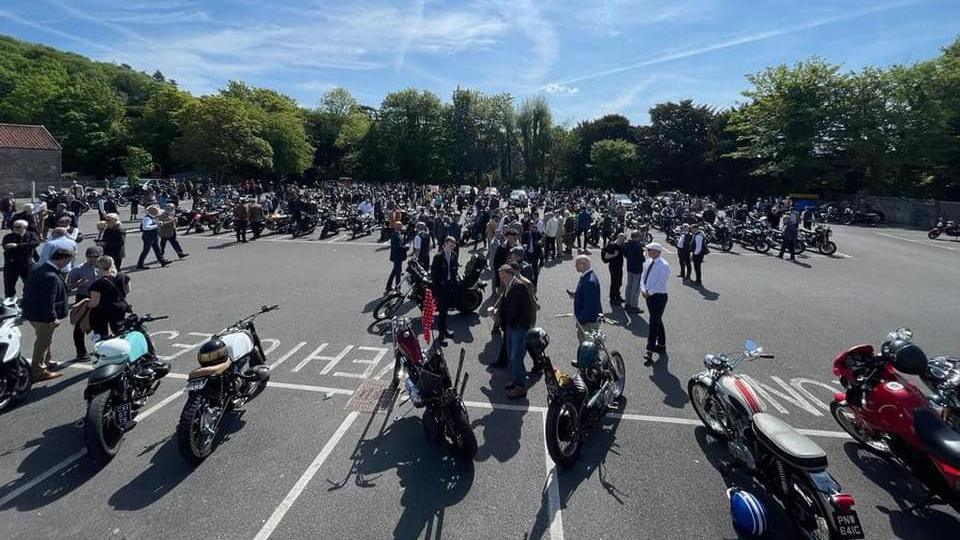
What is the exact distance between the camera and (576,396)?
4.73 metres

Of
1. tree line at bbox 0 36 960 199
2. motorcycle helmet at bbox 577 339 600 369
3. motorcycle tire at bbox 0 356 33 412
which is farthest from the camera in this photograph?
tree line at bbox 0 36 960 199

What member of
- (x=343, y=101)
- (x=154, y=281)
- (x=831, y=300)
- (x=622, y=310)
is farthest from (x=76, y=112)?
(x=831, y=300)

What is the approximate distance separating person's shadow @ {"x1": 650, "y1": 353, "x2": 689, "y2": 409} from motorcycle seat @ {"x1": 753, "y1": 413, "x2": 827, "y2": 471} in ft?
6.77

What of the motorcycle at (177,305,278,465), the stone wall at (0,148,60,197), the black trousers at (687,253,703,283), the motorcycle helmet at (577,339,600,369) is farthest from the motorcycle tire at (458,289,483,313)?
the stone wall at (0,148,60,197)

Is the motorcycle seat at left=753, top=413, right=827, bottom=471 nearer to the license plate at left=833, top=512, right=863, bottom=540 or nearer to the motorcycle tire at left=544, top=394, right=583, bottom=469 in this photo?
the license plate at left=833, top=512, right=863, bottom=540

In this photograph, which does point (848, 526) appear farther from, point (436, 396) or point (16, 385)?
point (16, 385)

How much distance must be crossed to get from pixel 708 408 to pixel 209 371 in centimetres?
525

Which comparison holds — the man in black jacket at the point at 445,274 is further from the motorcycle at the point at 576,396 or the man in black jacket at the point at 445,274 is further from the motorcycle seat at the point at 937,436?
the motorcycle seat at the point at 937,436

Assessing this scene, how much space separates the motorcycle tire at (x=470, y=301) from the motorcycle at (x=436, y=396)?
4353 mm

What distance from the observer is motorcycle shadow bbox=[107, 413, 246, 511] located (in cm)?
404

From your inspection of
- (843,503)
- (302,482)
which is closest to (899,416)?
(843,503)

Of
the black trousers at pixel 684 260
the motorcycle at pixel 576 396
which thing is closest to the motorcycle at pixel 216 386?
the motorcycle at pixel 576 396

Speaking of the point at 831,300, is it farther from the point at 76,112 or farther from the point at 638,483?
the point at 76,112

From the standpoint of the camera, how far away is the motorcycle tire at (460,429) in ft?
14.8
